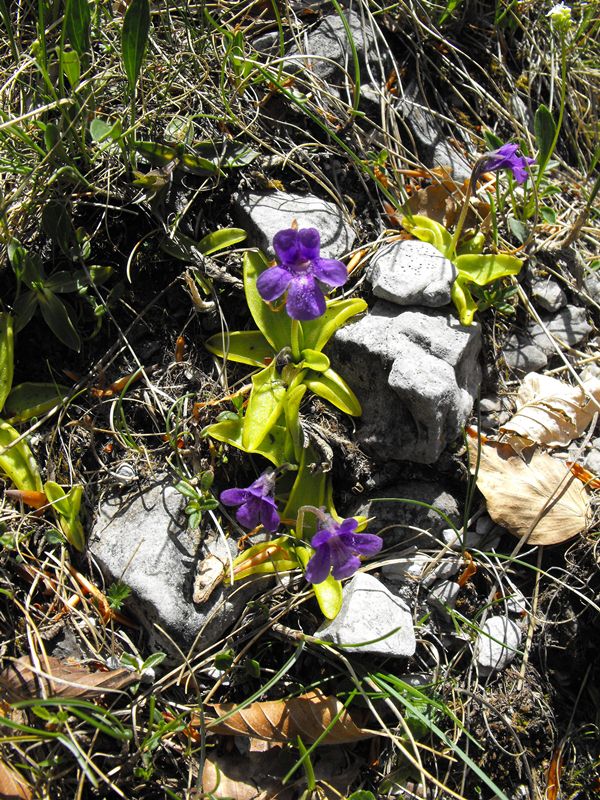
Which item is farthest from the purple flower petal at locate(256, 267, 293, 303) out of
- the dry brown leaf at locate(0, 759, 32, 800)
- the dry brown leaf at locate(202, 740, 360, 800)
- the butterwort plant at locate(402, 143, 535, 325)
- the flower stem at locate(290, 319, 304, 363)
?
the dry brown leaf at locate(0, 759, 32, 800)

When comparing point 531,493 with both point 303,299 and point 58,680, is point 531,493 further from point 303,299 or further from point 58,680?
point 58,680

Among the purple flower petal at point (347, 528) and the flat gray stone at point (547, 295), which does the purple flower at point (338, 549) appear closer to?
the purple flower petal at point (347, 528)

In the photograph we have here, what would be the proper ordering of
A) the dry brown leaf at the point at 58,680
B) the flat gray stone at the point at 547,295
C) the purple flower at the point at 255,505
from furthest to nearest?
the flat gray stone at the point at 547,295, the purple flower at the point at 255,505, the dry brown leaf at the point at 58,680

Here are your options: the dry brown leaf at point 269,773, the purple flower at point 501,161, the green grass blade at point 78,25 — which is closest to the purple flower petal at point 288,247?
the purple flower at point 501,161

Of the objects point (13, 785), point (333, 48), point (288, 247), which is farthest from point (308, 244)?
point (13, 785)

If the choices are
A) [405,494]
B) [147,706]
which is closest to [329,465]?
Result: [405,494]
